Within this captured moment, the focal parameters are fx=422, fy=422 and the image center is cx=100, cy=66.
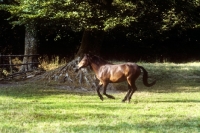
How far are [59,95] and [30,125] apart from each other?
19.6 feet

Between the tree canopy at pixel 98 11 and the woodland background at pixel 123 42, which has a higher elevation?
the tree canopy at pixel 98 11

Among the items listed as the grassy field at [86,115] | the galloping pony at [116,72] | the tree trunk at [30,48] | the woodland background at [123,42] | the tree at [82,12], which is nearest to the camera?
the grassy field at [86,115]

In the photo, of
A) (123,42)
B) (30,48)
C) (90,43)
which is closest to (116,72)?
(90,43)

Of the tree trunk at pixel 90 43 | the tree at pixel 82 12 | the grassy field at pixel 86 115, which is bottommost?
the grassy field at pixel 86 115

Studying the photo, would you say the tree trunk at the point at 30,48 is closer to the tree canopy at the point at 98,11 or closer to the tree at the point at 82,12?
the tree canopy at the point at 98,11

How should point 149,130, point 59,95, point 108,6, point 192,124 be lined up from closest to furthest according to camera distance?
point 149,130 → point 192,124 → point 59,95 → point 108,6

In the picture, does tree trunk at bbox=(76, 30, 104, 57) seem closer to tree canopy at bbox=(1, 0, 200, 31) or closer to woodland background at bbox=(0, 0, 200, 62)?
woodland background at bbox=(0, 0, 200, 62)

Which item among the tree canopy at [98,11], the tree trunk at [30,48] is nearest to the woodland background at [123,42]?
the tree trunk at [30,48]

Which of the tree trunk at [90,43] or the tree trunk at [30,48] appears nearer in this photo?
the tree trunk at [90,43]

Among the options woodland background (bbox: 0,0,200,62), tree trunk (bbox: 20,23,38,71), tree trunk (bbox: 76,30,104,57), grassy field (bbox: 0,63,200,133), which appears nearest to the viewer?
grassy field (bbox: 0,63,200,133)

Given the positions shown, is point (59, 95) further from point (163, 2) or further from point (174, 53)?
point (174, 53)

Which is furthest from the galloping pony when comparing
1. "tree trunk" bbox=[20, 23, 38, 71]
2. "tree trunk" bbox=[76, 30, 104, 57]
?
"tree trunk" bbox=[20, 23, 38, 71]

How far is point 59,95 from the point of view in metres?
14.1

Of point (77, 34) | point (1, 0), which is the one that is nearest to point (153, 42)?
point (77, 34)
